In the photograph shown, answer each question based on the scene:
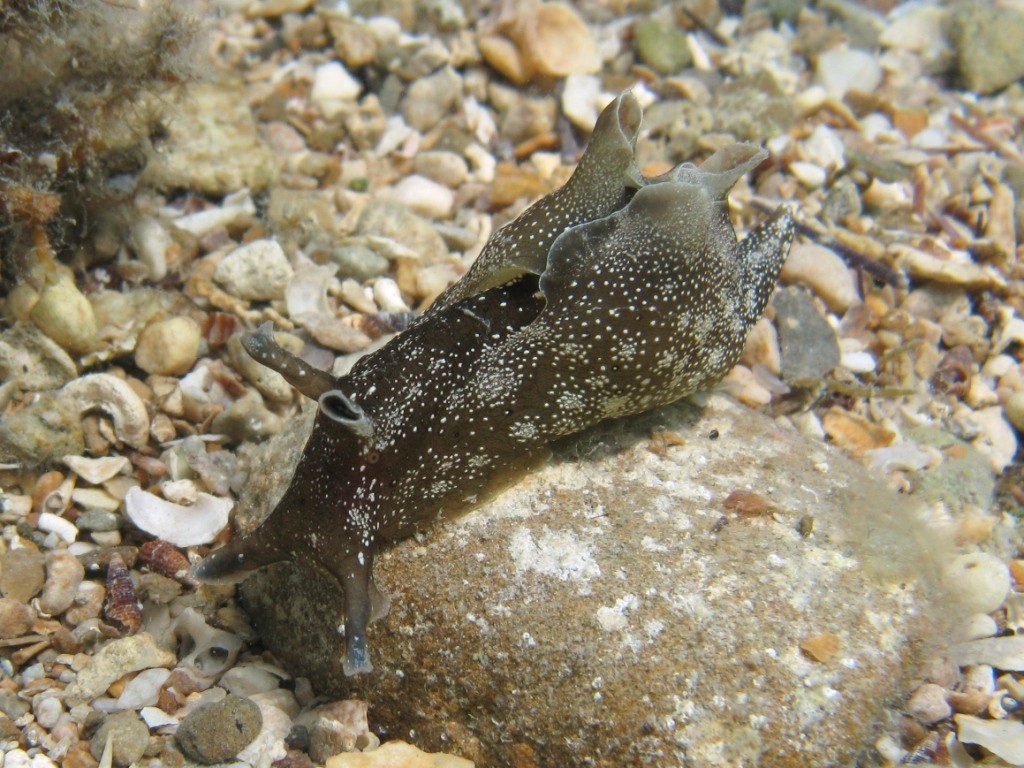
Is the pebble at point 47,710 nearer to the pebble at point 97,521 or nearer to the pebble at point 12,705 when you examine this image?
the pebble at point 12,705

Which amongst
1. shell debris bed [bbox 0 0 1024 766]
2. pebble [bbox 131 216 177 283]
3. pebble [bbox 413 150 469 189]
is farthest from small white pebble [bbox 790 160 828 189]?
pebble [bbox 131 216 177 283]

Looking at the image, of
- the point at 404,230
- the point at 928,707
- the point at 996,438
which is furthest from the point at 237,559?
the point at 996,438

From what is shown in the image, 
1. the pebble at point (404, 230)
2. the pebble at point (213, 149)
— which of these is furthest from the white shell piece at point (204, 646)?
the pebble at point (213, 149)

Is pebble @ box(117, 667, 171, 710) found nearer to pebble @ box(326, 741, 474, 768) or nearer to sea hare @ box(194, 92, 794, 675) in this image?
sea hare @ box(194, 92, 794, 675)

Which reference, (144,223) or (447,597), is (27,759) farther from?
(144,223)

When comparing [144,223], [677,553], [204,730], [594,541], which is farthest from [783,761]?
[144,223]
